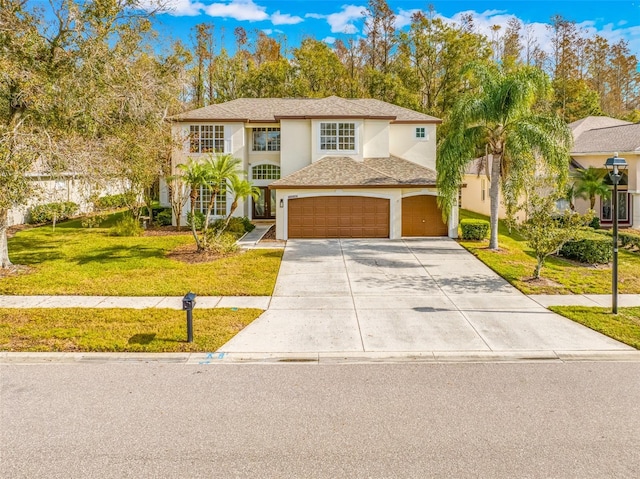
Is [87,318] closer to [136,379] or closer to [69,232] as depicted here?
[136,379]

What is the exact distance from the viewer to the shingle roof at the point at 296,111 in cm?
2411

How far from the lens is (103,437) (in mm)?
5305

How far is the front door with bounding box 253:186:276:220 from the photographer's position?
2772 cm

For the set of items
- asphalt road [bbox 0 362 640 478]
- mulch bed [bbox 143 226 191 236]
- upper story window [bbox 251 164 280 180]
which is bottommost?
asphalt road [bbox 0 362 640 478]

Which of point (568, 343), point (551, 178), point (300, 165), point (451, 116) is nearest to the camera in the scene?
point (568, 343)

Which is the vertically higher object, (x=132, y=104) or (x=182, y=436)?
(x=132, y=104)

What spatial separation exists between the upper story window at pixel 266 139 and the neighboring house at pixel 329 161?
0.20 feet

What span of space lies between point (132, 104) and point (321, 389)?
1216cm

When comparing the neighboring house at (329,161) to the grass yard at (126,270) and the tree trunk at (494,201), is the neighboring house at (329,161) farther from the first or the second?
the grass yard at (126,270)

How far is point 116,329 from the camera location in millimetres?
9195

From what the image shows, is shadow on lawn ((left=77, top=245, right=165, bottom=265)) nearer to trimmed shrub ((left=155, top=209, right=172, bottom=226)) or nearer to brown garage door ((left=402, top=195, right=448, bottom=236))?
trimmed shrub ((left=155, top=209, right=172, bottom=226))

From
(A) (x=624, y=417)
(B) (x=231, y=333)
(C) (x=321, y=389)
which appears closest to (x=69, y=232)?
(B) (x=231, y=333)

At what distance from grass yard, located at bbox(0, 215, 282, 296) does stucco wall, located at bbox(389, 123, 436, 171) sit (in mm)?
12176

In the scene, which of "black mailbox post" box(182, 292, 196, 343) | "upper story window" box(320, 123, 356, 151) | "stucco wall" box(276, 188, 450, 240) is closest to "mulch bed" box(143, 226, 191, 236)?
"stucco wall" box(276, 188, 450, 240)
